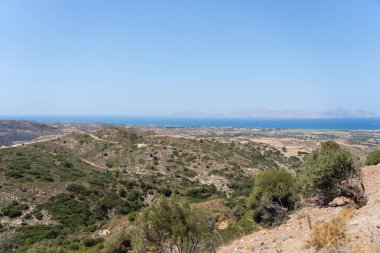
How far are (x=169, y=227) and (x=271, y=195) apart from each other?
17.6 meters

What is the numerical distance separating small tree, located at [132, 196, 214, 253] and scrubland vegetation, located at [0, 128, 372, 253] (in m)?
0.04

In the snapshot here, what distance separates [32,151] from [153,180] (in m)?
33.8

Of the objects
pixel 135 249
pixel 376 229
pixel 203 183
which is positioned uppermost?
pixel 376 229

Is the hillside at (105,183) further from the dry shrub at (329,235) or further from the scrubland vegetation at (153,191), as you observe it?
the dry shrub at (329,235)

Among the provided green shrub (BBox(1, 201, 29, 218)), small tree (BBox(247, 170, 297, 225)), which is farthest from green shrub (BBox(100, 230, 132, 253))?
green shrub (BBox(1, 201, 29, 218))

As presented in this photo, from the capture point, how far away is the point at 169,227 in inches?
537

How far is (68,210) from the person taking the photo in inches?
1622

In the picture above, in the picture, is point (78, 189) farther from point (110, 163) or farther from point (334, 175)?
point (334, 175)

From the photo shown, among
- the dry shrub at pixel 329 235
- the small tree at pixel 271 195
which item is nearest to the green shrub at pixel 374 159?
the small tree at pixel 271 195

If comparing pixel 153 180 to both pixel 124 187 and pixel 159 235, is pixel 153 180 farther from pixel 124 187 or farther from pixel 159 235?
pixel 159 235

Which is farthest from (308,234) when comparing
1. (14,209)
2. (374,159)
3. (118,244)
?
(14,209)

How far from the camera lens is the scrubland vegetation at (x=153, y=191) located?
14297 millimetres

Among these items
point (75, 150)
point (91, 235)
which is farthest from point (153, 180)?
point (75, 150)

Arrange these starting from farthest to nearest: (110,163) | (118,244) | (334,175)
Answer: (110,163) → (118,244) → (334,175)
